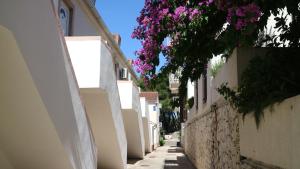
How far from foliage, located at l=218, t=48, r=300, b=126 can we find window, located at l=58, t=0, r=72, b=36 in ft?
23.0

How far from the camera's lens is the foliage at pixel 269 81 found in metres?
5.00

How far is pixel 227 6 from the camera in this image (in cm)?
487

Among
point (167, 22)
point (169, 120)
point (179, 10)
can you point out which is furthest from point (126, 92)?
point (169, 120)

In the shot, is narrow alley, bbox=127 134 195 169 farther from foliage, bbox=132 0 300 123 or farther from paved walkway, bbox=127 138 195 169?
foliage, bbox=132 0 300 123

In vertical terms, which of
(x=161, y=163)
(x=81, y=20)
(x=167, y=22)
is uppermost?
(x=81, y=20)

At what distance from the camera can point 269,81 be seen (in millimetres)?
5348

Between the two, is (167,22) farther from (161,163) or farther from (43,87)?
(161,163)

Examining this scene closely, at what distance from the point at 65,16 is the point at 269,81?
26.5 feet

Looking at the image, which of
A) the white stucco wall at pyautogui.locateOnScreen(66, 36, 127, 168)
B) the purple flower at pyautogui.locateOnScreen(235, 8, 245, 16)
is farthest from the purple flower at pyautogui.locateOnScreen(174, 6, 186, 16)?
the white stucco wall at pyautogui.locateOnScreen(66, 36, 127, 168)


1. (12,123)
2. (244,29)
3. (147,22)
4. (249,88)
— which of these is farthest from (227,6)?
(12,123)

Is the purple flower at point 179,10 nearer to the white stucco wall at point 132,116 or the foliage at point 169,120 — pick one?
the white stucco wall at point 132,116

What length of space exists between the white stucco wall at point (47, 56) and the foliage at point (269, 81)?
9.09 ft

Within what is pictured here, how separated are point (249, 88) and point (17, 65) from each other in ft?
10.3

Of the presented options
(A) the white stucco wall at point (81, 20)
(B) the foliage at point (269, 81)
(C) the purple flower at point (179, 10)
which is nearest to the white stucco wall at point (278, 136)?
(B) the foliage at point (269, 81)
